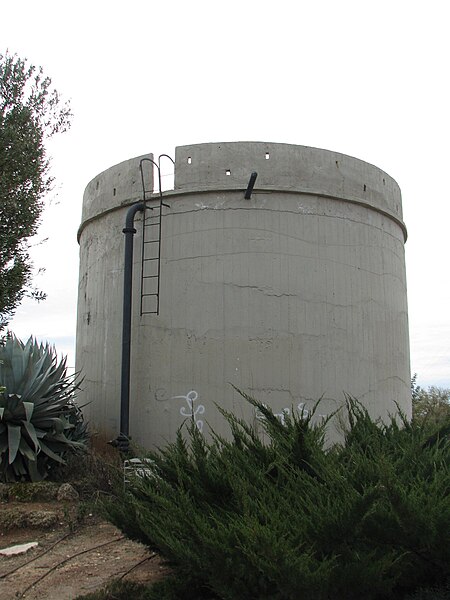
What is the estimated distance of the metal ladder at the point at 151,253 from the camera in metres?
9.59

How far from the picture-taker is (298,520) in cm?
423

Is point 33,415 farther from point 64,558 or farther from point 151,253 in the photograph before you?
point 151,253

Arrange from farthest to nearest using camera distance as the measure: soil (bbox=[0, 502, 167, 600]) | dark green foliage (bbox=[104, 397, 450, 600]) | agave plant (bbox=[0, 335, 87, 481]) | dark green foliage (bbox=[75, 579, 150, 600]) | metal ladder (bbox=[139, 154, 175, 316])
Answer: metal ladder (bbox=[139, 154, 175, 316])
agave plant (bbox=[0, 335, 87, 481])
soil (bbox=[0, 502, 167, 600])
dark green foliage (bbox=[75, 579, 150, 600])
dark green foliage (bbox=[104, 397, 450, 600])

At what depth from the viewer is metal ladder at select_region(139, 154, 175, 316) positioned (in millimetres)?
9594

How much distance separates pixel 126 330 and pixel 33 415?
1767mm

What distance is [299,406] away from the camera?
29.7 feet

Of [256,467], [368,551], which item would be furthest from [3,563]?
[368,551]

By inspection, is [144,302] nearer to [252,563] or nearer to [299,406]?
[299,406]

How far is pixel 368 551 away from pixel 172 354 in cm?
543

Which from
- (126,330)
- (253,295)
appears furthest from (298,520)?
(126,330)

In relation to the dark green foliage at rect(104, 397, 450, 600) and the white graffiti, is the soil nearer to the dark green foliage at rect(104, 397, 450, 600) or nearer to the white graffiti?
the dark green foliage at rect(104, 397, 450, 600)

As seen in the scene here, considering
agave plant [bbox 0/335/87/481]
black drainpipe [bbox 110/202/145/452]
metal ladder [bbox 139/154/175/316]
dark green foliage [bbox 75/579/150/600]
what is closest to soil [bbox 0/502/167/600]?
dark green foliage [bbox 75/579/150/600]

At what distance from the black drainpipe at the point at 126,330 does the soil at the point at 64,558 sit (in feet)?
5.24

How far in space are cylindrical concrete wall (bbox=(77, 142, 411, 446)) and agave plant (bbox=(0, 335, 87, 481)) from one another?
928mm
